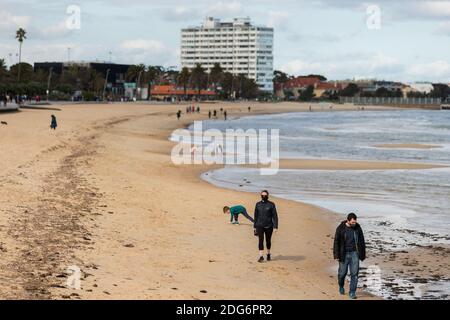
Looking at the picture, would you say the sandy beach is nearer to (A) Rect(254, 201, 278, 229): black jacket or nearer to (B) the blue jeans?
(B) the blue jeans

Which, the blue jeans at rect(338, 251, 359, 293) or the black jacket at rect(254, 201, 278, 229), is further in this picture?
the black jacket at rect(254, 201, 278, 229)

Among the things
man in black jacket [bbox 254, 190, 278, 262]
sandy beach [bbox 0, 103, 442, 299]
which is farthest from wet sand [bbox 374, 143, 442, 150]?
man in black jacket [bbox 254, 190, 278, 262]

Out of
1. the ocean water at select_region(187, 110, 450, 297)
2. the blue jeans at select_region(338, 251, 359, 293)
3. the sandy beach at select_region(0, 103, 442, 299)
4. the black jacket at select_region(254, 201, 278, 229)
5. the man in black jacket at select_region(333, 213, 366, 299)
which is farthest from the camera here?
the ocean water at select_region(187, 110, 450, 297)

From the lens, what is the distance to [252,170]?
130ft

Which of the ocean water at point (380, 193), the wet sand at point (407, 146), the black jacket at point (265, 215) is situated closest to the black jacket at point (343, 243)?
the ocean water at point (380, 193)

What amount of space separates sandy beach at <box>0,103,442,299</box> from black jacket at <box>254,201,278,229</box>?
41.5 inches

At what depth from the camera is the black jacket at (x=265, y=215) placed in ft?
54.3

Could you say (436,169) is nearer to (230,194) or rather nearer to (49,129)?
(230,194)

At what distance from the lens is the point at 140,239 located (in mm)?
18828

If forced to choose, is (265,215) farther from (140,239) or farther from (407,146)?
(407,146)

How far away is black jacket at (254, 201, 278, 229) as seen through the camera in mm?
16562

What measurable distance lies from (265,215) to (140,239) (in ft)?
13.0
